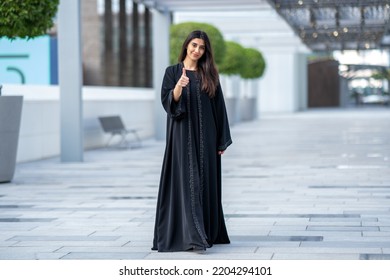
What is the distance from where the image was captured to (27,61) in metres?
36.8

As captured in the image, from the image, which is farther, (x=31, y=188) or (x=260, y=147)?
(x=260, y=147)

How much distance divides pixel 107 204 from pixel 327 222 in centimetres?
274

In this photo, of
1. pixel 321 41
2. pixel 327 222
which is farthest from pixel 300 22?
pixel 327 222

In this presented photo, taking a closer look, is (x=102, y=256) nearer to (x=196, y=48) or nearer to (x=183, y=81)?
(x=183, y=81)

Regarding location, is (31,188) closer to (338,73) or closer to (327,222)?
(327,222)

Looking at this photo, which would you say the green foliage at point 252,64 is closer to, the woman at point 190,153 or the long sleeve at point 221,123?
the long sleeve at point 221,123

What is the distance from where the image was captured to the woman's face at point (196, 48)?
711 cm

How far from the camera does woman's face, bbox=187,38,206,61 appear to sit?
7.11 metres

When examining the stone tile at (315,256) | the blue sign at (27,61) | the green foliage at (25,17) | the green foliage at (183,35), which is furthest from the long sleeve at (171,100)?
the blue sign at (27,61)

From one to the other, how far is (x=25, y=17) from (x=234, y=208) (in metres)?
4.08

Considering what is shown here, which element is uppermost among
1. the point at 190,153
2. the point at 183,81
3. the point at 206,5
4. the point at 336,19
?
the point at 206,5

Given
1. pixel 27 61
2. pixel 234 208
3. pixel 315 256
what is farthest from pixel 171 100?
pixel 27 61

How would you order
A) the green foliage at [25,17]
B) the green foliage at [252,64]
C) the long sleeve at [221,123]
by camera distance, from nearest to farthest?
the long sleeve at [221,123] < the green foliage at [25,17] < the green foliage at [252,64]

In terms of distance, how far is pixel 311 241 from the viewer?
773 centimetres
